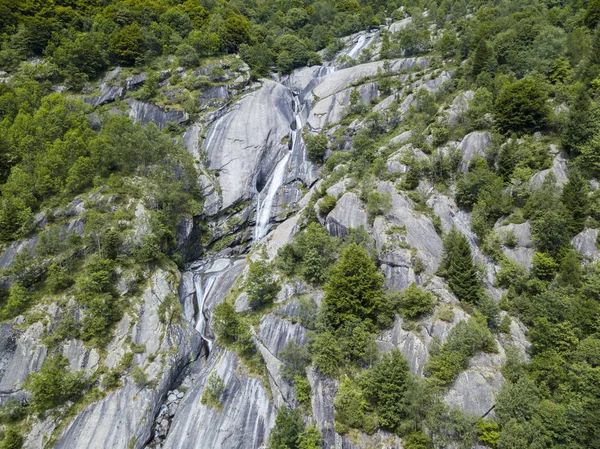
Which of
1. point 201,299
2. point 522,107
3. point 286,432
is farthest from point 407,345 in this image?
point 522,107

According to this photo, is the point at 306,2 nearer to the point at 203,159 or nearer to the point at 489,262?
the point at 203,159

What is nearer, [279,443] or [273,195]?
[279,443]

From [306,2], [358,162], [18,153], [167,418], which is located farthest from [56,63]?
[306,2]

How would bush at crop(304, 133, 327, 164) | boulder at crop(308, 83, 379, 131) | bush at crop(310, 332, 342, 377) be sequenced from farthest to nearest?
boulder at crop(308, 83, 379, 131)
bush at crop(304, 133, 327, 164)
bush at crop(310, 332, 342, 377)

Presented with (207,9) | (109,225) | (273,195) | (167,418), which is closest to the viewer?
(167,418)

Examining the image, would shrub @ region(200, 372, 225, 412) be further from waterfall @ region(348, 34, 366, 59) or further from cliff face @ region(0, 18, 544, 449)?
waterfall @ region(348, 34, 366, 59)

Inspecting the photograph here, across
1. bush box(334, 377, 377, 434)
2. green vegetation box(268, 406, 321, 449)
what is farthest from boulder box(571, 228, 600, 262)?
green vegetation box(268, 406, 321, 449)
